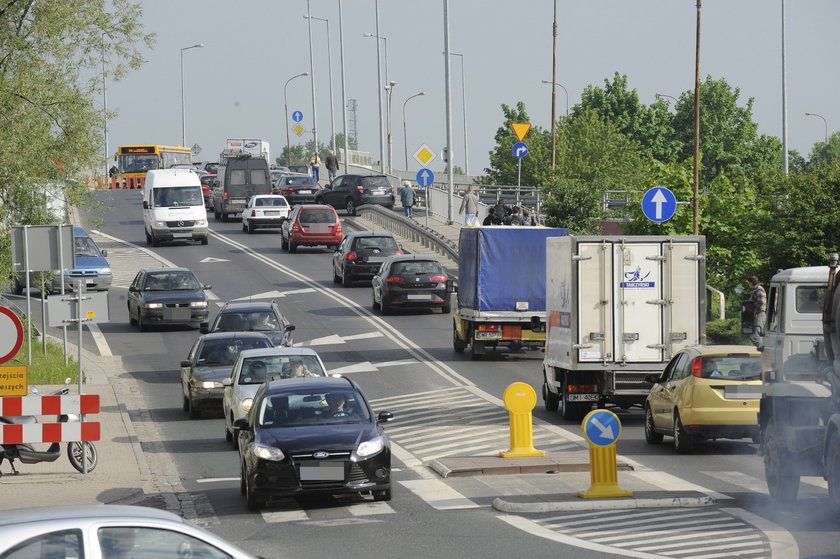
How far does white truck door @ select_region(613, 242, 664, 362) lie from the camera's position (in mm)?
21875

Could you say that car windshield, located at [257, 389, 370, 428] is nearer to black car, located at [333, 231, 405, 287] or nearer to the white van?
black car, located at [333, 231, 405, 287]

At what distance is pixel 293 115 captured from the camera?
4001 inches

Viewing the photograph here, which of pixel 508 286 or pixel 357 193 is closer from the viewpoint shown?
pixel 508 286

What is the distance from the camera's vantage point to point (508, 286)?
29.3 metres

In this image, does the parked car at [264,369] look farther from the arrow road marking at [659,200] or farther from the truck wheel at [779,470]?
the arrow road marking at [659,200]

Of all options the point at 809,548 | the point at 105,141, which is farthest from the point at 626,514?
the point at 105,141

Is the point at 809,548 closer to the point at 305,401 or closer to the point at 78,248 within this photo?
the point at 305,401

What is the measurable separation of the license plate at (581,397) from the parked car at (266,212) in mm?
37818

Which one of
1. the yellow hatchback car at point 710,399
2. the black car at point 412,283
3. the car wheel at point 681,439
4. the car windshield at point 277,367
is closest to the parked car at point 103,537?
the yellow hatchback car at point 710,399

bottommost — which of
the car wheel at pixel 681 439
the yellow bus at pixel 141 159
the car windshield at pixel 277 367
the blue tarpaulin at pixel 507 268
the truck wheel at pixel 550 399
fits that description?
the truck wheel at pixel 550 399

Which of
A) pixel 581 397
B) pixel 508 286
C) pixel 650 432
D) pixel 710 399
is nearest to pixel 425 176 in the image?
pixel 508 286

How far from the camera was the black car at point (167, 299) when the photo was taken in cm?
3525

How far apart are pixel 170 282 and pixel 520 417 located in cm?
1988

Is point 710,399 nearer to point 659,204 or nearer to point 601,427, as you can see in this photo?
point 601,427
